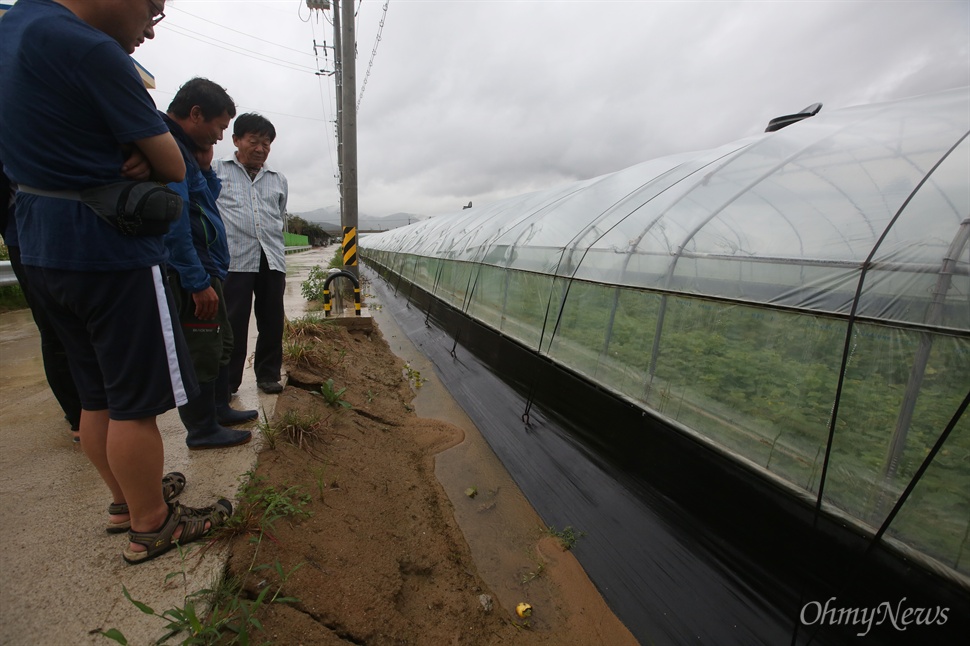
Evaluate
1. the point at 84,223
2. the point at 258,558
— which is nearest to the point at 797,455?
the point at 258,558

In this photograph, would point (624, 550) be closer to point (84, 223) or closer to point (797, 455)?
point (797, 455)

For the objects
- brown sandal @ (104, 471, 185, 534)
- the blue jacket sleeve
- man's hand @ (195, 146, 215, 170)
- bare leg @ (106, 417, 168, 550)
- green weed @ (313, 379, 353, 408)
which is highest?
man's hand @ (195, 146, 215, 170)

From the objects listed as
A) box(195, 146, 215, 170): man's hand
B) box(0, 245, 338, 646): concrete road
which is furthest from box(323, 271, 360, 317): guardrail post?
box(195, 146, 215, 170): man's hand

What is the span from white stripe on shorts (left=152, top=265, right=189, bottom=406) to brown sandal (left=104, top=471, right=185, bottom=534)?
51 centimetres

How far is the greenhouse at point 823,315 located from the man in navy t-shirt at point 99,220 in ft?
8.43

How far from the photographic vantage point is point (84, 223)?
1138 millimetres

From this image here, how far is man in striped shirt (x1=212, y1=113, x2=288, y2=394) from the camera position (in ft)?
8.51

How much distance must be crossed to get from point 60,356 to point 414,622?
2192 millimetres

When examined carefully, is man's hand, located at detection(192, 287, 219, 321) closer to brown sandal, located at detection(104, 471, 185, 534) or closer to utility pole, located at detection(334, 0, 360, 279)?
brown sandal, located at detection(104, 471, 185, 534)

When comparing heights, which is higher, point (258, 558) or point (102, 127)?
point (102, 127)

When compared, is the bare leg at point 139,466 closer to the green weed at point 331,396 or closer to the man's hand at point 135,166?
the man's hand at point 135,166

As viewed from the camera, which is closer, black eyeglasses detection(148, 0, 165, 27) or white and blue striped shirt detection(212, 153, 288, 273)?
black eyeglasses detection(148, 0, 165, 27)

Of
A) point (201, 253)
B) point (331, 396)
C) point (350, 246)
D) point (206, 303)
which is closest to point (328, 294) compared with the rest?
point (350, 246)

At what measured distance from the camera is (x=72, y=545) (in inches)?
54.7
